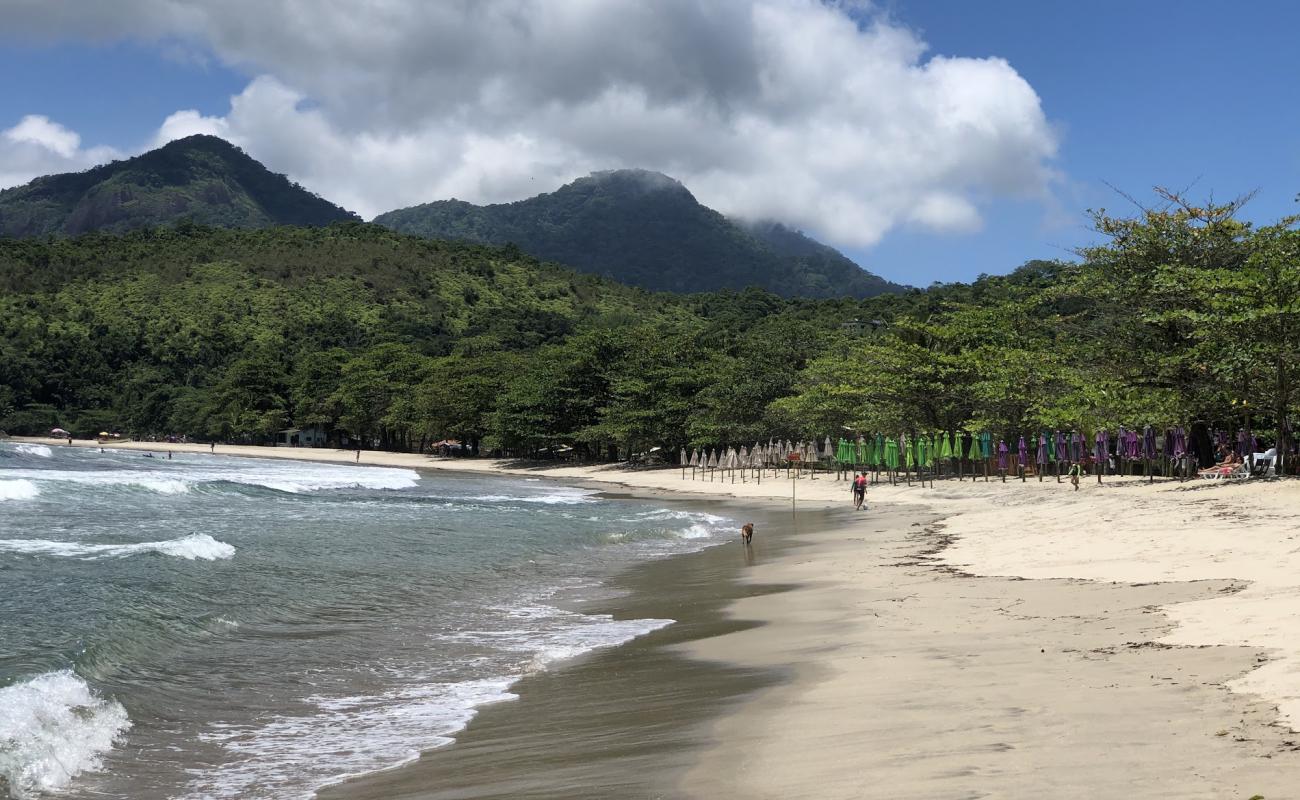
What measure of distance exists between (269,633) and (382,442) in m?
88.1

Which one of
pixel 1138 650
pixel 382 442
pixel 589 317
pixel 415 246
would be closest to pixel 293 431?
pixel 382 442

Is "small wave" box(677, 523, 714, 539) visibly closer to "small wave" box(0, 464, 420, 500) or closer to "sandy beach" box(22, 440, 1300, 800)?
"sandy beach" box(22, 440, 1300, 800)

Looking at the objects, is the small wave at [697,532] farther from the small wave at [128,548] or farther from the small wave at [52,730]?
the small wave at [52,730]

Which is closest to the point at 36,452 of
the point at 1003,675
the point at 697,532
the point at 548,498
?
the point at 548,498

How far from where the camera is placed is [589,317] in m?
136

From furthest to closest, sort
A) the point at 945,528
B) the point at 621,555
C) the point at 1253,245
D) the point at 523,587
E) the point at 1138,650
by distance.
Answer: the point at 1253,245 → the point at 945,528 → the point at 621,555 → the point at 523,587 → the point at 1138,650

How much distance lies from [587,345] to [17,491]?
4141cm

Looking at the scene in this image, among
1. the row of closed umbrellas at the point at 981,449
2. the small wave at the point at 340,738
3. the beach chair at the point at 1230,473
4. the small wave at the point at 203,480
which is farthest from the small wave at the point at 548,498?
the small wave at the point at 340,738

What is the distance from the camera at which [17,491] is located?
33.0m

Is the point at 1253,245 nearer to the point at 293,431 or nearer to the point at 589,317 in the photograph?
the point at 293,431

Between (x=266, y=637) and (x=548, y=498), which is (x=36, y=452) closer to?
(x=548, y=498)

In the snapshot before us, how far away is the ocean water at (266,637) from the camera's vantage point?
757 centimetres

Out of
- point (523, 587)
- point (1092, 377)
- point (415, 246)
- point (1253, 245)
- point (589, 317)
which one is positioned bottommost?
point (523, 587)

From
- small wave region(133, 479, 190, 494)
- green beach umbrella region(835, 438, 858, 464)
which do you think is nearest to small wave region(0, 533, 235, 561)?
small wave region(133, 479, 190, 494)
